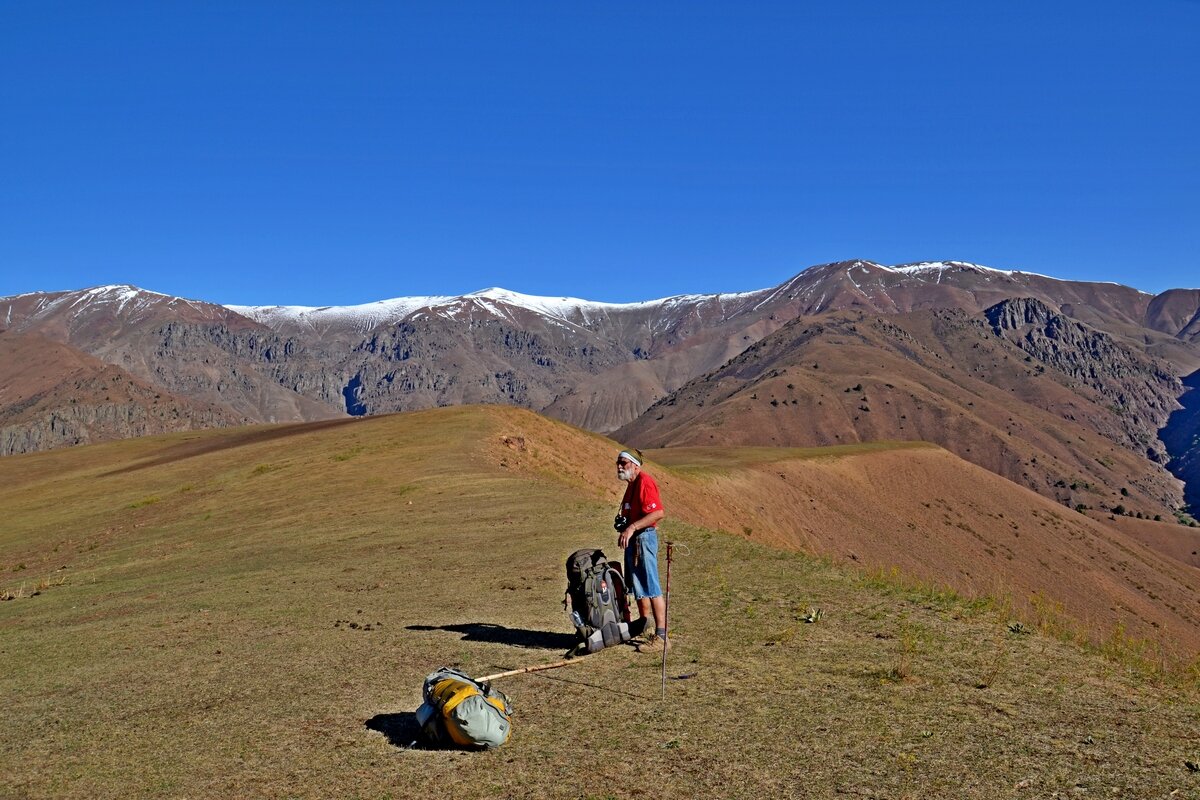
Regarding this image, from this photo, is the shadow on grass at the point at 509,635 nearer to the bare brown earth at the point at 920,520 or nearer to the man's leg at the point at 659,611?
the man's leg at the point at 659,611

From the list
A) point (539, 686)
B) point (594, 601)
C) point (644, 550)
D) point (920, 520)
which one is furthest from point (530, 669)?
point (920, 520)

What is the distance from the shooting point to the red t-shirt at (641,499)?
12320 mm

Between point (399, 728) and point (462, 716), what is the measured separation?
1195mm

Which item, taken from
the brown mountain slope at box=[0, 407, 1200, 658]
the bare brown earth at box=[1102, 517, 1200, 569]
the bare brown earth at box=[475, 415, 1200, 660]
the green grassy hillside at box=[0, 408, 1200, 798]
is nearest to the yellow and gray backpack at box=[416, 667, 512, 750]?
the green grassy hillside at box=[0, 408, 1200, 798]

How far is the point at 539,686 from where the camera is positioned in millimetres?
10859

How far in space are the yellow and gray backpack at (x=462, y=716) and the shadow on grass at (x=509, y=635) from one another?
3.51 m

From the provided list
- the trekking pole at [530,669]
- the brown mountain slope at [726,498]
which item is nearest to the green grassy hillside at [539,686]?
the trekking pole at [530,669]

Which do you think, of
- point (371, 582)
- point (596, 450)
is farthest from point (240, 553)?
point (596, 450)

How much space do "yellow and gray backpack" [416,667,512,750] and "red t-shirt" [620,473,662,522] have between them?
3.81 metres

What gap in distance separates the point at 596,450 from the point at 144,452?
39.2m

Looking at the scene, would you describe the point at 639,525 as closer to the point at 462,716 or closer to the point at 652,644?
the point at 652,644

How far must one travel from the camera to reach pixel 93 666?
13.4m

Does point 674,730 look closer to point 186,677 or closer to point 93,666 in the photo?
point 186,677

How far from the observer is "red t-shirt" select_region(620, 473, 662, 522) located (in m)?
12.3
